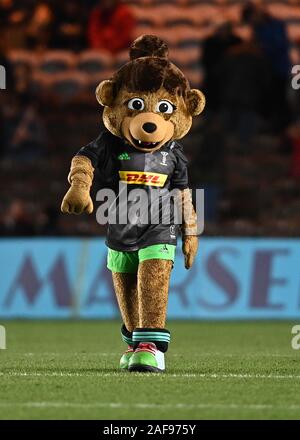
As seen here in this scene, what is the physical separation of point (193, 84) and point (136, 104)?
9.91 metres

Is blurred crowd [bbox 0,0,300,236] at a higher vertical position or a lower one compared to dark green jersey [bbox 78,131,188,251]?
higher

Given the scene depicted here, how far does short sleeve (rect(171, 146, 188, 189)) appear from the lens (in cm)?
730

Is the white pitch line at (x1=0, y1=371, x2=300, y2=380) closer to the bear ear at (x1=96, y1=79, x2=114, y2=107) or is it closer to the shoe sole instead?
the shoe sole

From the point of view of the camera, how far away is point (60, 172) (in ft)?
53.1

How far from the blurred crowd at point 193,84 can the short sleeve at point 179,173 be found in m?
6.83

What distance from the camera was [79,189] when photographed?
692 cm

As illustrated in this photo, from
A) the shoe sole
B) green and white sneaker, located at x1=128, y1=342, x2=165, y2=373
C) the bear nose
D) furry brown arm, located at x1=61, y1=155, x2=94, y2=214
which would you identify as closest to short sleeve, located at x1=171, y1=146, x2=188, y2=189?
the bear nose

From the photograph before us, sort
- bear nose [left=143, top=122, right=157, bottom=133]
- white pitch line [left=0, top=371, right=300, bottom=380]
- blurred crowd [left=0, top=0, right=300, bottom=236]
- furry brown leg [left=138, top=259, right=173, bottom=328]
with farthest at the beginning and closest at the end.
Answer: blurred crowd [left=0, top=0, right=300, bottom=236]
bear nose [left=143, top=122, right=157, bottom=133]
furry brown leg [left=138, top=259, right=173, bottom=328]
white pitch line [left=0, top=371, right=300, bottom=380]

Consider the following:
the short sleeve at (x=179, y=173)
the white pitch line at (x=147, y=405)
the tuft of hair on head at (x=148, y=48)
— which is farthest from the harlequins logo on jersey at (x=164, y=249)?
the white pitch line at (x=147, y=405)

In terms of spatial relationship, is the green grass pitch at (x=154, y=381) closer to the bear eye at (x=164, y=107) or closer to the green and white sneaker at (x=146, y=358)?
the green and white sneaker at (x=146, y=358)

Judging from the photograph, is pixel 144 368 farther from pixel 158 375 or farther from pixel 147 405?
pixel 147 405

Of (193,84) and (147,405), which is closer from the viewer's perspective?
(147,405)

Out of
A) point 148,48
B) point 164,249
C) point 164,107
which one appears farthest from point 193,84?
point 164,249
